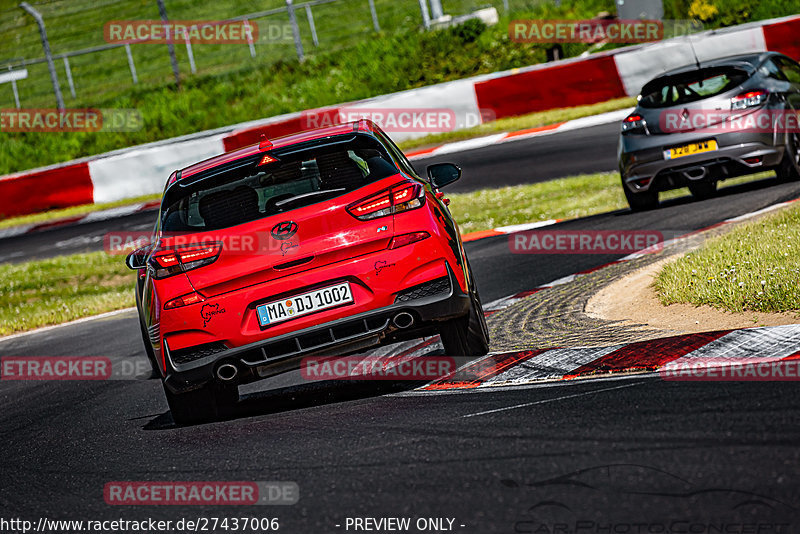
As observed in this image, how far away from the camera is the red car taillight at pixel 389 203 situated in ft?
20.6

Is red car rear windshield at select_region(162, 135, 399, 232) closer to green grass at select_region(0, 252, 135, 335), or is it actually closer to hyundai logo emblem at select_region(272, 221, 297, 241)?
hyundai logo emblem at select_region(272, 221, 297, 241)

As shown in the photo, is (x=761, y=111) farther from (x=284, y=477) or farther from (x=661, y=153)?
(x=284, y=477)

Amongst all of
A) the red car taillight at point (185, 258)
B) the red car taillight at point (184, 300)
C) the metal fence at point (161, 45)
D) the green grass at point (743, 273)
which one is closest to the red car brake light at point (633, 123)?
the green grass at point (743, 273)

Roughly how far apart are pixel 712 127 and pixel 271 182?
693cm

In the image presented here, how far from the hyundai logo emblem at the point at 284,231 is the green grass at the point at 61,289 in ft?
28.1

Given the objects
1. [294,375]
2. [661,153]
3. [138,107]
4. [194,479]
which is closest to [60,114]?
[138,107]

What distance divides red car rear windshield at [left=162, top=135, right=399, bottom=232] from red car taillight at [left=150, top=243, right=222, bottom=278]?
15 cm

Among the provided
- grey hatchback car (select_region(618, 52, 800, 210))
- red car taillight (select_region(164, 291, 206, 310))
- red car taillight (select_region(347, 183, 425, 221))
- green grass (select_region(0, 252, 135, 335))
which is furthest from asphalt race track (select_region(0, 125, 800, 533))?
green grass (select_region(0, 252, 135, 335))

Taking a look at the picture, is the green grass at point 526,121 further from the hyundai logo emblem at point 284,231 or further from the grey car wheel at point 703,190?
the hyundai logo emblem at point 284,231

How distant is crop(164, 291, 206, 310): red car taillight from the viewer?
20.4 feet

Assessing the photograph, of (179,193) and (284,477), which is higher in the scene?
(179,193)

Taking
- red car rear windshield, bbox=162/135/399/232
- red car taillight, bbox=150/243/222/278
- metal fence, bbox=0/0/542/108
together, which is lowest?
red car taillight, bbox=150/243/222/278

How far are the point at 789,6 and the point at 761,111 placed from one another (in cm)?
1381

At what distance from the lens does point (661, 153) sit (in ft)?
40.8
